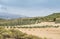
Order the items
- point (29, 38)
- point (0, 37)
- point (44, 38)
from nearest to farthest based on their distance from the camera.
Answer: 1. point (0, 37)
2. point (29, 38)
3. point (44, 38)

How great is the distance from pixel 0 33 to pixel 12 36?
158 centimetres

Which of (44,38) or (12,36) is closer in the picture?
(12,36)

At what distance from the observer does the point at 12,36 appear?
25031 millimetres

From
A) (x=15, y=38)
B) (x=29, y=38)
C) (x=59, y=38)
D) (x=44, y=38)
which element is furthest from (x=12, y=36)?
(x=59, y=38)

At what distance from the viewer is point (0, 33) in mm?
25688

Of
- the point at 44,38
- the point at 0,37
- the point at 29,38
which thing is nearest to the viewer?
the point at 0,37

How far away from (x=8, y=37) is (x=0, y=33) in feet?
4.62

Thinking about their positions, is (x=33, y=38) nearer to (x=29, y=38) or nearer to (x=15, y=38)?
(x=29, y=38)

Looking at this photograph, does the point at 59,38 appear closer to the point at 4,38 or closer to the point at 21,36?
the point at 21,36

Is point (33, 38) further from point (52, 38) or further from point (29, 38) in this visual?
point (52, 38)

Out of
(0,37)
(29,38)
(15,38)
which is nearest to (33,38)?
(29,38)

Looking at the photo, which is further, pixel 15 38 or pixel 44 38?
pixel 44 38

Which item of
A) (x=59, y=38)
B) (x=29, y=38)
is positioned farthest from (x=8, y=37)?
(x=59, y=38)

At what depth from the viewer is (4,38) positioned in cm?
2430
